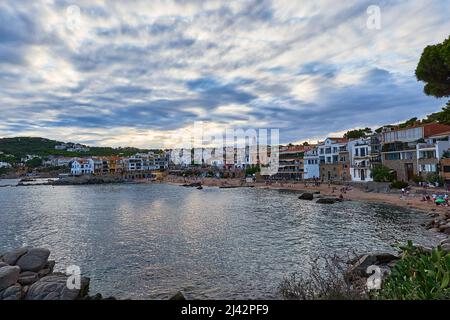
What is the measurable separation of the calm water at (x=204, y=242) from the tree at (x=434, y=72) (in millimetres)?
13193

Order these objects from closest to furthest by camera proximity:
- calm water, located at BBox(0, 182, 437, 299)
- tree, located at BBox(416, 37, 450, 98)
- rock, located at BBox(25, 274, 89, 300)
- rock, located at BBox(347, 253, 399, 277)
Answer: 1. rock, located at BBox(25, 274, 89, 300)
2. rock, located at BBox(347, 253, 399, 277)
3. calm water, located at BBox(0, 182, 437, 299)
4. tree, located at BBox(416, 37, 450, 98)

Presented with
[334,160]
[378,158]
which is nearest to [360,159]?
[378,158]

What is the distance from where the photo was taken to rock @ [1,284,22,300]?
15.5m

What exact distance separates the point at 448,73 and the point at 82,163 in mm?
195965

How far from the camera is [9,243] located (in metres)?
31.6

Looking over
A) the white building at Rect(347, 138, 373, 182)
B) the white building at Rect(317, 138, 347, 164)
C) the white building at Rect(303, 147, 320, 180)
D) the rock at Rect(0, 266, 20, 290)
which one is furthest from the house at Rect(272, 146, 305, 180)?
the rock at Rect(0, 266, 20, 290)

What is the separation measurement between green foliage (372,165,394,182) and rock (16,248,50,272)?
6573 centimetres

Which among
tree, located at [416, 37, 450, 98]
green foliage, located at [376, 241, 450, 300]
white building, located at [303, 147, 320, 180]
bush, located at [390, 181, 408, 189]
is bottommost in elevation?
green foliage, located at [376, 241, 450, 300]

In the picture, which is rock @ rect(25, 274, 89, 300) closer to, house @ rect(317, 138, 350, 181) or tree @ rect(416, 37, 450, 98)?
tree @ rect(416, 37, 450, 98)

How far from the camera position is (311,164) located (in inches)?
4176

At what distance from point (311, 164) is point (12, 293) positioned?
3852 inches

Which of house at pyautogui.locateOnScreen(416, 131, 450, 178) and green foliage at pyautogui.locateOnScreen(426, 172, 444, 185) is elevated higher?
house at pyautogui.locateOnScreen(416, 131, 450, 178)

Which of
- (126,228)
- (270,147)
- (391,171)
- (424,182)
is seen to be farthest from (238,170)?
(126,228)

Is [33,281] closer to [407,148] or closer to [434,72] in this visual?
[434,72]
